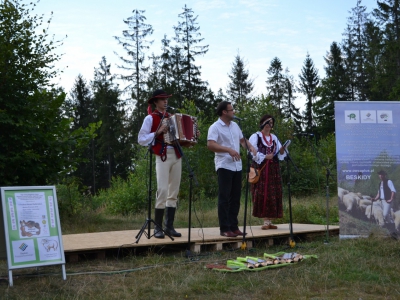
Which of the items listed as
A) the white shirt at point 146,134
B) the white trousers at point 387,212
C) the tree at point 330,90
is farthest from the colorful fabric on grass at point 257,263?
the tree at point 330,90

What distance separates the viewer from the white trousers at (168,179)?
21.9 ft

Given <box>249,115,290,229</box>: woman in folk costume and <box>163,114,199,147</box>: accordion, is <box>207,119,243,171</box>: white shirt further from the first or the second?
<box>249,115,290,229</box>: woman in folk costume

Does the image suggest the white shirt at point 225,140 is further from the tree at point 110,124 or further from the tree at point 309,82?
the tree at point 309,82

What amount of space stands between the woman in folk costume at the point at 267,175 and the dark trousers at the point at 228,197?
2.84 feet

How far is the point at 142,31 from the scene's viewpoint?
1398 inches

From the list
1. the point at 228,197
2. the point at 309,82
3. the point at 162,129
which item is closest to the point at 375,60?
the point at 309,82

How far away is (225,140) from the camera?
707 cm

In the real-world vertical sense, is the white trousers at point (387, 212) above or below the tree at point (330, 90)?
below

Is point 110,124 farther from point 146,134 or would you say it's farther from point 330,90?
point 146,134

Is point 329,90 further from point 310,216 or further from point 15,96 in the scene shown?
point 15,96

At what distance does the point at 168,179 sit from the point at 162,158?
278 millimetres

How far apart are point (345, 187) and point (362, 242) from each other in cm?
A: 84

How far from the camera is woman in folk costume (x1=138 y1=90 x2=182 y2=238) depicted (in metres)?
6.63

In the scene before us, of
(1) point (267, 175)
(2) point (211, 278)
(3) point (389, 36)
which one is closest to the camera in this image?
(2) point (211, 278)
